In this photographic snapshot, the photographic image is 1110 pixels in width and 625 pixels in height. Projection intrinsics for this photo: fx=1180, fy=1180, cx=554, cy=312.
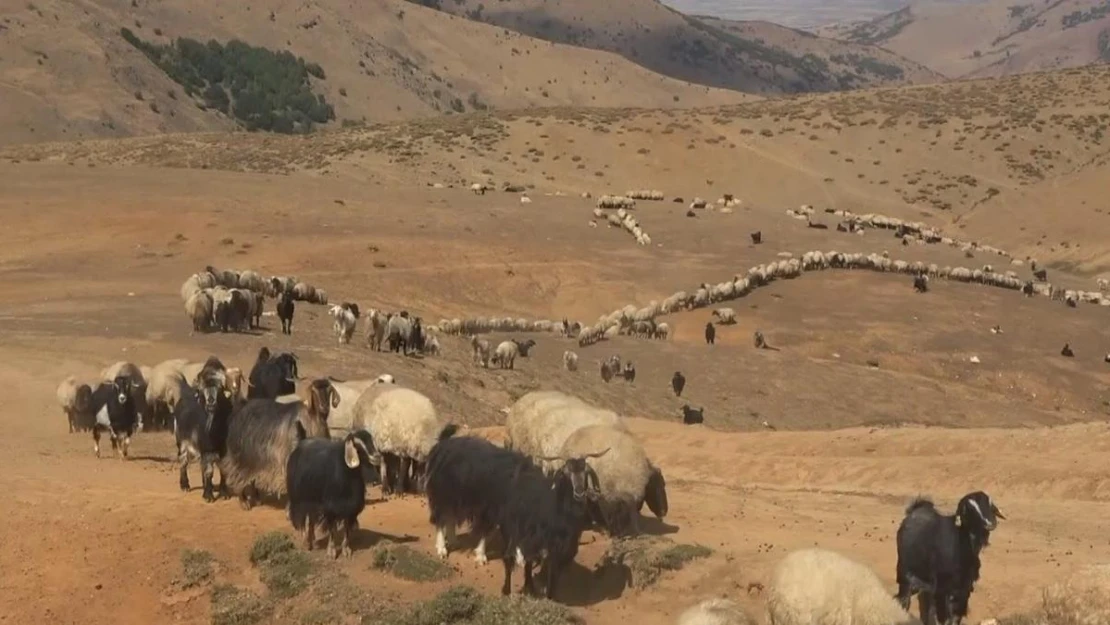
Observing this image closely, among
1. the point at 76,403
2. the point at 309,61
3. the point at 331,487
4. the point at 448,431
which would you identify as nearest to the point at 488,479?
the point at 331,487

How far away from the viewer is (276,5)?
409 feet

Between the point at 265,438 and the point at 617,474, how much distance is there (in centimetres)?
458

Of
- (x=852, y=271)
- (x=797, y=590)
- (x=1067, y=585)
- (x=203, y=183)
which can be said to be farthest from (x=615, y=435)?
(x=203, y=183)

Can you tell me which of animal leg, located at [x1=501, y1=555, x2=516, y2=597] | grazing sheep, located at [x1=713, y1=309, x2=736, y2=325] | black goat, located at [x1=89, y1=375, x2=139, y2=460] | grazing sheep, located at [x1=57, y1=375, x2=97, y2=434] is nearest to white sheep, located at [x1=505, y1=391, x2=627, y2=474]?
animal leg, located at [x1=501, y1=555, x2=516, y2=597]

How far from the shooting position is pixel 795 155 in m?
84.9

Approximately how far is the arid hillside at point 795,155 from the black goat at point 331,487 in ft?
172

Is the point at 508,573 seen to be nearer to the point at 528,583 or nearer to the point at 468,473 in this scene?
the point at 528,583

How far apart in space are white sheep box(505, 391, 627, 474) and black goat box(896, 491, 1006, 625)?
4.78 metres

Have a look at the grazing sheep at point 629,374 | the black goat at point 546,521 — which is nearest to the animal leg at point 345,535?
the black goat at point 546,521

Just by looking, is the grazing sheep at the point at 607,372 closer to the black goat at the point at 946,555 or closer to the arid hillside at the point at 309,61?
the black goat at the point at 946,555

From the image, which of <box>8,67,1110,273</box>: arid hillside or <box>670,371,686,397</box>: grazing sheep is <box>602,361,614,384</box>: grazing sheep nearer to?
<box>670,371,686,397</box>: grazing sheep

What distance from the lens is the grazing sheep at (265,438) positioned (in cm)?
1494

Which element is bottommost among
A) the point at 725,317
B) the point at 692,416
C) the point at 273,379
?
the point at 692,416

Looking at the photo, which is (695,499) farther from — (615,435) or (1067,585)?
(1067,585)
